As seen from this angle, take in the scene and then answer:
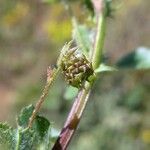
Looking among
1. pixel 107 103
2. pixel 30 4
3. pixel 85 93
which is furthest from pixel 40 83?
pixel 85 93

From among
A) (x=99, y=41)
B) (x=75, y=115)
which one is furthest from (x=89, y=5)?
(x=75, y=115)

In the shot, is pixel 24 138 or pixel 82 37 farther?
pixel 82 37

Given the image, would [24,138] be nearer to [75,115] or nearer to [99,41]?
[75,115]

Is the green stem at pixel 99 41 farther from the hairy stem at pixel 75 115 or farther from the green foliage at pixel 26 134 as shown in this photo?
the green foliage at pixel 26 134

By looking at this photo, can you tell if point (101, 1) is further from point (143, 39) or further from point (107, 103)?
point (143, 39)

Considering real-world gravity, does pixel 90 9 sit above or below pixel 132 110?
below

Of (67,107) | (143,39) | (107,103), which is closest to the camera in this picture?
(107,103)

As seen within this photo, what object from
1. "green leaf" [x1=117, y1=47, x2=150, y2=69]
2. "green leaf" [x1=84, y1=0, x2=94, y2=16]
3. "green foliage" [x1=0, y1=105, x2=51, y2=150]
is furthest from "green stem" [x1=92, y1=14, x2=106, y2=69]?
"green leaf" [x1=117, y1=47, x2=150, y2=69]

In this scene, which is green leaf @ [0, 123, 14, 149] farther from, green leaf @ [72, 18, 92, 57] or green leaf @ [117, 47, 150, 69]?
green leaf @ [117, 47, 150, 69]
